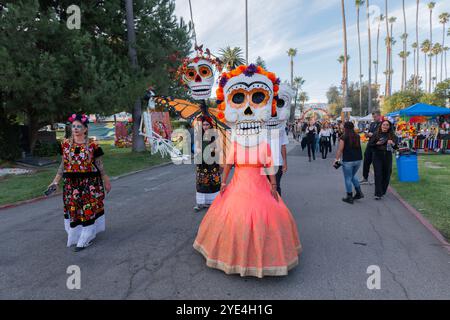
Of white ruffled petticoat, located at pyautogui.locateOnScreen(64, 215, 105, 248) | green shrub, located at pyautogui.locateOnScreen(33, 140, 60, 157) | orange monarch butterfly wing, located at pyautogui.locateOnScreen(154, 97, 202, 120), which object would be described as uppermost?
orange monarch butterfly wing, located at pyautogui.locateOnScreen(154, 97, 202, 120)

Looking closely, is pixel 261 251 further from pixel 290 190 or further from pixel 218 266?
pixel 290 190

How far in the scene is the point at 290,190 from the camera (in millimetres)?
7996

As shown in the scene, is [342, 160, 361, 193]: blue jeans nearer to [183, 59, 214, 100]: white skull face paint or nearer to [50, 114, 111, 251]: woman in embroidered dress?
[183, 59, 214, 100]: white skull face paint

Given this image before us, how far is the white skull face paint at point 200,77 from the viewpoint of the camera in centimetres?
542

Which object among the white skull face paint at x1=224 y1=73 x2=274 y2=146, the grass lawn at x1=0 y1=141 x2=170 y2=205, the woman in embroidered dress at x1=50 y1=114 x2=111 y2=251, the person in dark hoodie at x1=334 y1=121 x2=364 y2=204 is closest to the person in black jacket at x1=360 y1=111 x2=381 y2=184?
the person in dark hoodie at x1=334 y1=121 x2=364 y2=204

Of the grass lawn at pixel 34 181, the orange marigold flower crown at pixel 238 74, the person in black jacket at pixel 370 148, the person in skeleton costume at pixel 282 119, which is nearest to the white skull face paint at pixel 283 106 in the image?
the person in skeleton costume at pixel 282 119

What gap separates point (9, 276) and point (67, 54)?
36.6 ft

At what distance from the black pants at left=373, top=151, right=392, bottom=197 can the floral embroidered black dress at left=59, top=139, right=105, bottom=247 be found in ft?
18.6

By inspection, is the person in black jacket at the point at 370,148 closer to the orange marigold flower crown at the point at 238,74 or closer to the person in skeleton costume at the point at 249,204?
the orange marigold flower crown at the point at 238,74

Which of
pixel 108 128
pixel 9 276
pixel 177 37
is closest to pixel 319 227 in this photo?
pixel 9 276

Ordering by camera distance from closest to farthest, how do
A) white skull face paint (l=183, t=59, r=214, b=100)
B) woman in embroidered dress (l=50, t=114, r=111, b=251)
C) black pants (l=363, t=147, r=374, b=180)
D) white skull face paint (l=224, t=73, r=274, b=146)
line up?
white skull face paint (l=224, t=73, r=274, b=146) → woman in embroidered dress (l=50, t=114, r=111, b=251) → white skull face paint (l=183, t=59, r=214, b=100) → black pants (l=363, t=147, r=374, b=180)

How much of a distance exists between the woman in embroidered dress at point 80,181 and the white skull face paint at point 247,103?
2.04 meters

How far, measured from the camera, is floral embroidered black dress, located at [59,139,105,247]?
4.27 m

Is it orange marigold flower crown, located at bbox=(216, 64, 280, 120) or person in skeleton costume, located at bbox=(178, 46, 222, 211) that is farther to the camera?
person in skeleton costume, located at bbox=(178, 46, 222, 211)
